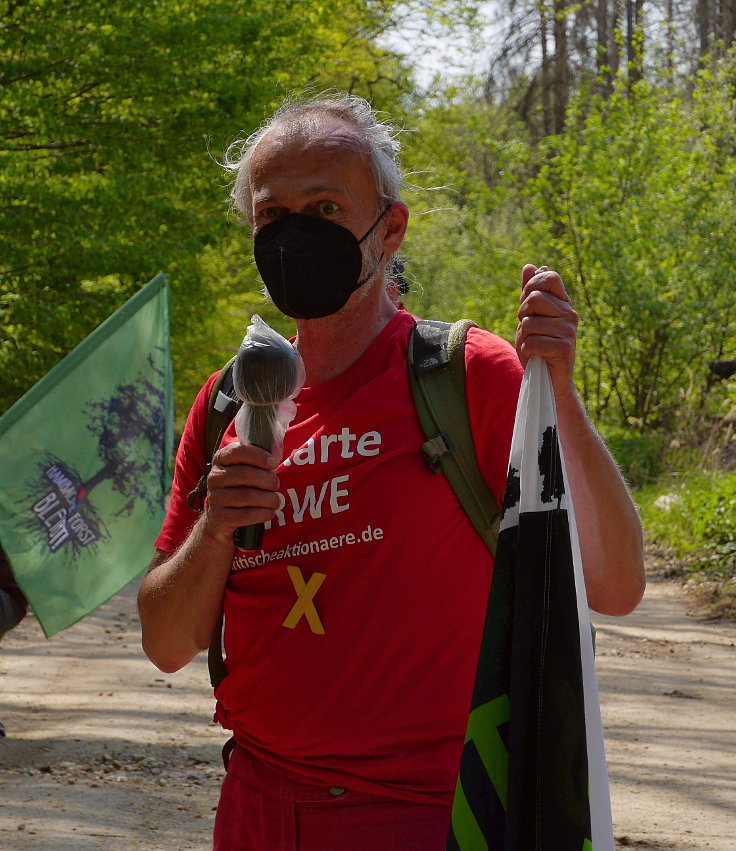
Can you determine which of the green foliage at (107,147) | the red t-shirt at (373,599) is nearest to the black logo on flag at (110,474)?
the green foliage at (107,147)

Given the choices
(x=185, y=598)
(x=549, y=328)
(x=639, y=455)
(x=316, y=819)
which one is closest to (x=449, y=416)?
(x=549, y=328)

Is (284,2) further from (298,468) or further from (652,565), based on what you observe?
(298,468)

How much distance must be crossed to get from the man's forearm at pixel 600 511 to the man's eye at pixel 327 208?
589 mm

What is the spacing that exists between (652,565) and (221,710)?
1113cm

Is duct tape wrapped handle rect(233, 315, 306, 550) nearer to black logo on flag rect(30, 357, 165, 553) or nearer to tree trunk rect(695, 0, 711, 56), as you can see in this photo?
black logo on flag rect(30, 357, 165, 553)

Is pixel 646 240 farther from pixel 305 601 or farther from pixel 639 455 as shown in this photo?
pixel 305 601

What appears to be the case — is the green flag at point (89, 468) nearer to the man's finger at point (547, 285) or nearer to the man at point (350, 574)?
the man at point (350, 574)

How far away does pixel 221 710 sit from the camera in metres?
2.31

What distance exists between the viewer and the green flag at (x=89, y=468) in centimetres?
679

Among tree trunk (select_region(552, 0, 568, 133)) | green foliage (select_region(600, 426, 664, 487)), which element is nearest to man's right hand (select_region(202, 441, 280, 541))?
green foliage (select_region(600, 426, 664, 487))

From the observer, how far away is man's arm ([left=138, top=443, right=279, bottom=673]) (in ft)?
6.45

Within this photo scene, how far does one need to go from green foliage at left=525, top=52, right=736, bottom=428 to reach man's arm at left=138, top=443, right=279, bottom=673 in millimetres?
15528

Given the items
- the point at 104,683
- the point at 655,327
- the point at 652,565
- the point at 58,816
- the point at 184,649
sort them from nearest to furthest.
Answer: the point at 184,649
the point at 58,816
the point at 104,683
the point at 652,565
the point at 655,327

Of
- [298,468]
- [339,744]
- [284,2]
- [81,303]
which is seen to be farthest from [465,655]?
[284,2]
